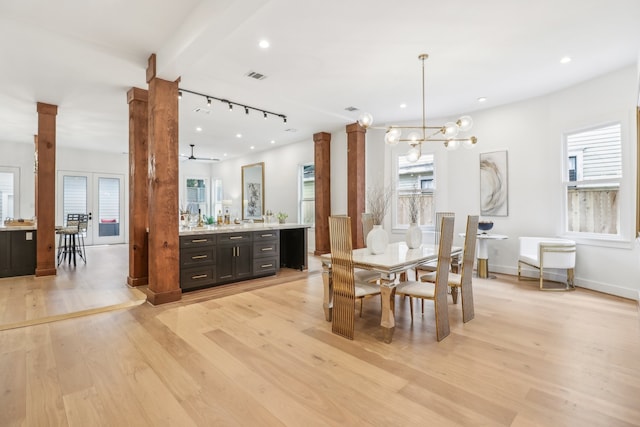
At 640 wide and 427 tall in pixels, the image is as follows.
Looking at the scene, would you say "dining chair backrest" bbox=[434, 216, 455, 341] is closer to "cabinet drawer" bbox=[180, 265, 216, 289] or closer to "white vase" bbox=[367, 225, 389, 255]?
"white vase" bbox=[367, 225, 389, 255]

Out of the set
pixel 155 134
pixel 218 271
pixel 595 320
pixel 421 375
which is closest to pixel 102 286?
pixel 218 271

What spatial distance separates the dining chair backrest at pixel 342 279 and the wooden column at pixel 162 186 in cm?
218

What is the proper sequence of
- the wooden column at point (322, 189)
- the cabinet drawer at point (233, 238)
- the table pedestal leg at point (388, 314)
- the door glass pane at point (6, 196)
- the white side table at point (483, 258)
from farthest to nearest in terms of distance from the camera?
the door glass pane at point (6, 196)
the wooden column at point (322, 189)
the white side table at point (483, 258)
the cabinet drawer at point (233, 238)
the table pedestal leg at point (388, 314)

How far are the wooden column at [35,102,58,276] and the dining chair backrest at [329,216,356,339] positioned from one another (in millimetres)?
5110

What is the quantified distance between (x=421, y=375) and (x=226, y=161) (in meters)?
10.7

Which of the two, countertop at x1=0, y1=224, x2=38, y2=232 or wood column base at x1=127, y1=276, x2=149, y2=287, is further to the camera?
countertop at x1=0, y1=224, x2=38, y2=232

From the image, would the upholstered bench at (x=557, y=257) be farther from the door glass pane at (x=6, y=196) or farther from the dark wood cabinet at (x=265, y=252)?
the door glass pane at (x=6, y=196)

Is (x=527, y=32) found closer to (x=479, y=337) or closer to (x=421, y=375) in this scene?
(x=479, y=337)

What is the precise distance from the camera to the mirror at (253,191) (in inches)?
392

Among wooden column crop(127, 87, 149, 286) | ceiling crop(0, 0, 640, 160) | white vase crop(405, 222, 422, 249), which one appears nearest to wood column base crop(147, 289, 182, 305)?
wooden column crop(127, 87, 149, 286)

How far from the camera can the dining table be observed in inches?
110

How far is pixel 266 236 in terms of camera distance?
5301 millimetres

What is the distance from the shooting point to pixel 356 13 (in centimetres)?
296

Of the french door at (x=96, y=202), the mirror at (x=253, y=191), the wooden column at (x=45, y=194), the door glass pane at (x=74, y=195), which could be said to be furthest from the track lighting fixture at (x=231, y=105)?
the door glass pane at (x=74, y=195)
